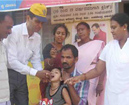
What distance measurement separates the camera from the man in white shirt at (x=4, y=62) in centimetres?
374

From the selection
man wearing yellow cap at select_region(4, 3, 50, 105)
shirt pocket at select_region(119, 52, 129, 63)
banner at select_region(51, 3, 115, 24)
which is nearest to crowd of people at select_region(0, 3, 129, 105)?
man wearing yellow cap at select_region(4, 3, 50, 105)

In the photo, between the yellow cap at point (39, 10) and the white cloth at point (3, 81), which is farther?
the yellow cap at point (39, 10)

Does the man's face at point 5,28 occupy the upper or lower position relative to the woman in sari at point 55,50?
upper

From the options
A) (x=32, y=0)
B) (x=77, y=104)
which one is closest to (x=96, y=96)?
(x=77, y=104)

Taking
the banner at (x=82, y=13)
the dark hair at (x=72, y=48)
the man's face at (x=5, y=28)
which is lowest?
the dark hair at (x=72, y=48)

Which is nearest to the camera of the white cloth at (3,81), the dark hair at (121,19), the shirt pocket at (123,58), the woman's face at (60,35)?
the shirt pocket at (123,58)

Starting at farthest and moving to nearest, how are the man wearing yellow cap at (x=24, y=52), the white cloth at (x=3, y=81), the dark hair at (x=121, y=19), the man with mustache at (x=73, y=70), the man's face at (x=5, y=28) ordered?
the man with mustache at (x=73, y=70), the man wearing yellow cap at (x=24, y=52), the man's face at (x=5, y=28), the white cloth at (x=3, y=81), the dark hair at (x=121, y=19)

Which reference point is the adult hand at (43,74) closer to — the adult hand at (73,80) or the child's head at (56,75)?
the child's head at (56,75)

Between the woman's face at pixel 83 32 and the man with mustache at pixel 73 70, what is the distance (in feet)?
0.70

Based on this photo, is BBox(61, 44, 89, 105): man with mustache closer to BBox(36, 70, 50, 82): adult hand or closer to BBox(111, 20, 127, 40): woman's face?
BBox(36, 70, 50, 82): adult hand

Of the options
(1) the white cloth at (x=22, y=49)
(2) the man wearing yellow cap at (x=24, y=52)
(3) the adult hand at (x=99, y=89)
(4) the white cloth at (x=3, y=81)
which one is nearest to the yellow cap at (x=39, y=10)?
(2) the man wearing yellow cap at (x=24, y=52)

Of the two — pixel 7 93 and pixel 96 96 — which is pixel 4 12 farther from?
pixel 96 96

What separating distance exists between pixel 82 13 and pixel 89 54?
629mm

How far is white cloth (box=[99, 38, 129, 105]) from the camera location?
135 inches
